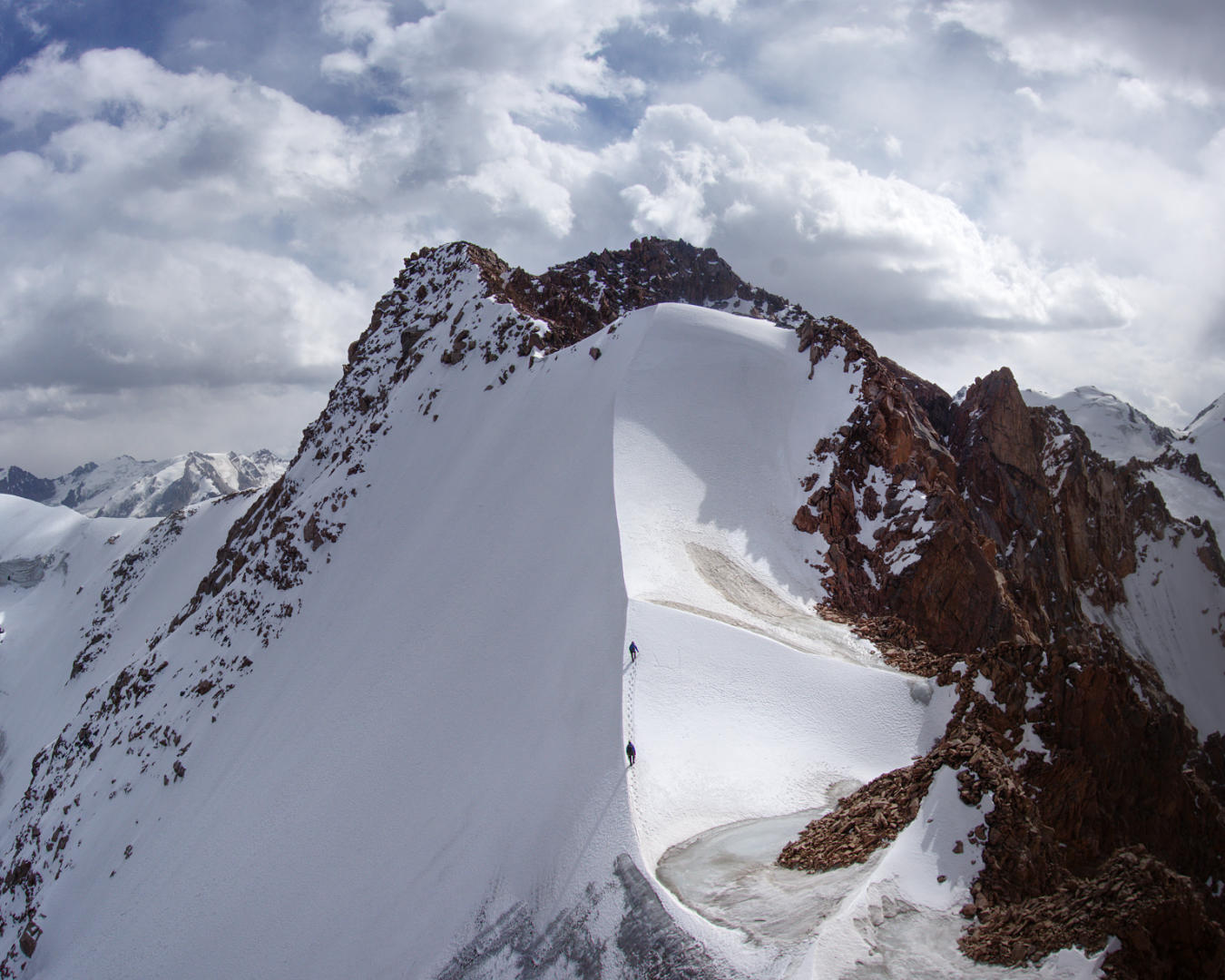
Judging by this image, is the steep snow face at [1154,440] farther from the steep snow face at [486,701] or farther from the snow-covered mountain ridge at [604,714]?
the steep snow face at [486,701]

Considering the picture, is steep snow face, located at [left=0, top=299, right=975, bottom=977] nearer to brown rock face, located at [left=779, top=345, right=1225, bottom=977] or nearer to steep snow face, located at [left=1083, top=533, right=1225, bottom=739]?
brown rock face, located at [left=779, top=345, right=1225, bottom=977]

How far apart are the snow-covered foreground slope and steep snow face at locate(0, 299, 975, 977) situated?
0.13 metres

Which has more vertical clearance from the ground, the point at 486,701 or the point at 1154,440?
the point at 486,701

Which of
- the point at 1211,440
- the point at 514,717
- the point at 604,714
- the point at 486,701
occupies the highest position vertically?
the point at 604,714

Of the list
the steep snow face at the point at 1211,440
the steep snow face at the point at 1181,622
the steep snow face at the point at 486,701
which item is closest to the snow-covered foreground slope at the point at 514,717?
the steep snow face at the point at 486,701

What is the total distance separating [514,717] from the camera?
2358cm

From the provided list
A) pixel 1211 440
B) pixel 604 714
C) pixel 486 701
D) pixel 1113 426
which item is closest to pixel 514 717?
pixel 486 701

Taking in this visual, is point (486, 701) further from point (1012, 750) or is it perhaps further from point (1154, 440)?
point (1154, 440)

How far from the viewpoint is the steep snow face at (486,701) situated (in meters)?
18.1

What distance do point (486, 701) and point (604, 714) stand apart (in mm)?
7682

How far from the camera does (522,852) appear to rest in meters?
18.1

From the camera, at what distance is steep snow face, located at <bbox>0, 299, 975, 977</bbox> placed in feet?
59.5

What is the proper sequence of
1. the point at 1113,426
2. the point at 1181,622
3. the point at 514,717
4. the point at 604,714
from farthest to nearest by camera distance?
the point at 1113,426, the point at 1181,622, the point at 514,717, the point at 604,714

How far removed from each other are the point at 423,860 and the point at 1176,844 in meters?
26.8
